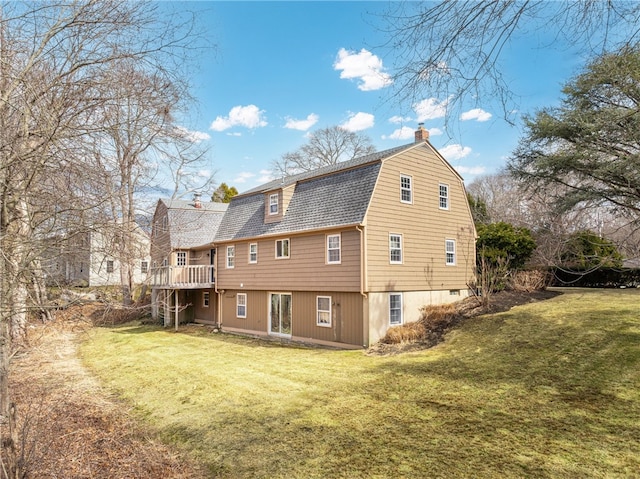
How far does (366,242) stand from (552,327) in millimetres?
6397

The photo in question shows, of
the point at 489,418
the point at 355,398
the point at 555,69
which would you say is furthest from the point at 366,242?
the point at 555,69

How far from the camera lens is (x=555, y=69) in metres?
4.02

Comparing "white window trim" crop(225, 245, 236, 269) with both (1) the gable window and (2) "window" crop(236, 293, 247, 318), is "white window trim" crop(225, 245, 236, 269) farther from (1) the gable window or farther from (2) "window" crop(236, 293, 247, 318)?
(1) the gable window

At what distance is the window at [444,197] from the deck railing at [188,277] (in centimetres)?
1214

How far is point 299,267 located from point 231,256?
5.34 meters

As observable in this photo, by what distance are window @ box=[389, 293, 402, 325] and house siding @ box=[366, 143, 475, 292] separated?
314 millimetres

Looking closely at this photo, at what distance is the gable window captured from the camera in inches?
572

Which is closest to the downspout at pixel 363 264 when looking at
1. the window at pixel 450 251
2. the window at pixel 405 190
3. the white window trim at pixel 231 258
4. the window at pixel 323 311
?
the window at pixel 323 311

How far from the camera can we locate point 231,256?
65.2ft

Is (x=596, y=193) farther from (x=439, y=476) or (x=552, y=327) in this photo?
(x=439, y=476)

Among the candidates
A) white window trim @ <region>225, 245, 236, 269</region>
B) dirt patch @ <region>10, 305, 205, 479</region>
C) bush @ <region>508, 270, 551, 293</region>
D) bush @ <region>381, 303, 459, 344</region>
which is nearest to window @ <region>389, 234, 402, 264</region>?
bush @ <region>381, 303, 459, 344</region>

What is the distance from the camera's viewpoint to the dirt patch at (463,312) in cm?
1297

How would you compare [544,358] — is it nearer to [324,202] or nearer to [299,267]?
A: [299,267]

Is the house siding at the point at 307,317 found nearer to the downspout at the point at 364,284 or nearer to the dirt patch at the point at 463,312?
the downspout at the point at 364,284
